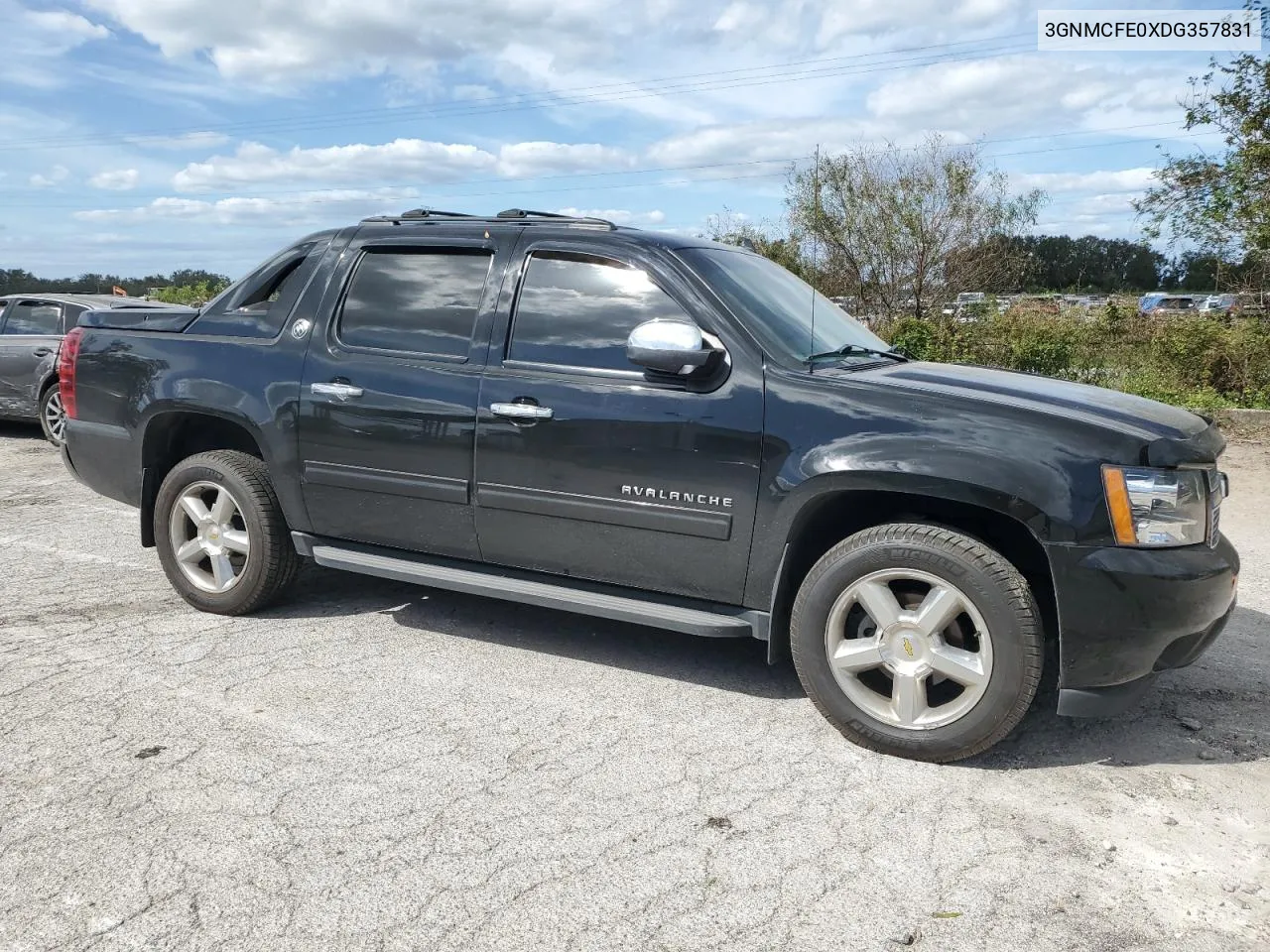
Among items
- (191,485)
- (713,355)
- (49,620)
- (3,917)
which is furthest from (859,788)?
(49,620)

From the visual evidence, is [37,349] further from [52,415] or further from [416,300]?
[416,300]

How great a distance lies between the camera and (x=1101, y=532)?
3.34m

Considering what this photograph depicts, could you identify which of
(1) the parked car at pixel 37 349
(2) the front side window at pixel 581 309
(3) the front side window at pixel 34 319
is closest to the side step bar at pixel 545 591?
(2) the front side window at pixel 581 309

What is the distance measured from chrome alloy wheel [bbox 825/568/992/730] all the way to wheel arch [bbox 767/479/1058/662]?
0.86 feet

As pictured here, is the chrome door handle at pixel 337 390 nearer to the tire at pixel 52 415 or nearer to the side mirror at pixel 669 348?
the side mirror at pixel 669 348

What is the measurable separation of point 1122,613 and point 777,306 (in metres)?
1.79

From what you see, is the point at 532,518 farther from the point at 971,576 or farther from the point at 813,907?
the point at 813,907

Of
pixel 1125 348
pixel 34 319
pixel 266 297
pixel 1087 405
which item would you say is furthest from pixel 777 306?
pixel 1125 348

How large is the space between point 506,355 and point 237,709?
172cm

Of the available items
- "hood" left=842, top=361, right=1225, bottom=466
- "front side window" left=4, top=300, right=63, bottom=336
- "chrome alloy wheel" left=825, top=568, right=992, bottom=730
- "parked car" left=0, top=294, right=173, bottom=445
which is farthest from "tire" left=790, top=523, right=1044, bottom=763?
"front side window" left=4, top=300, right=63, bottom=336

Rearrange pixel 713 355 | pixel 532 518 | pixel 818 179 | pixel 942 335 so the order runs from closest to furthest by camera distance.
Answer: pixel 713 355 → pixel 532 518 → pixel 942 335 → pixel 818 179

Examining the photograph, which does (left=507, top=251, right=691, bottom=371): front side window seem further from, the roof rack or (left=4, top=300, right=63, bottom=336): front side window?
(left=4, top=300, right=63, bottom=336): front side window

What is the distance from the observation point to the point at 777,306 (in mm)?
4328

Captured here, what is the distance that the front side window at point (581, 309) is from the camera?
13.5 feet
